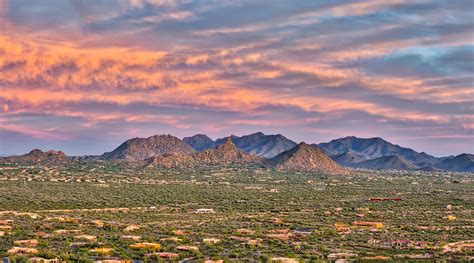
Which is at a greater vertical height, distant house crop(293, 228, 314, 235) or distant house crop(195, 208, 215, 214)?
distant house crop(195, 208, 215, 214)

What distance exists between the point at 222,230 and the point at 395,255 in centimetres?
2121

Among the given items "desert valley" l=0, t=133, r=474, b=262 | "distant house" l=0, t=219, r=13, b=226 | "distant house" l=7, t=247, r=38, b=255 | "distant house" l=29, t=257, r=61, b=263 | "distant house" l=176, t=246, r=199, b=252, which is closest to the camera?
"distant house" l=29, t=257, r=61, b=263

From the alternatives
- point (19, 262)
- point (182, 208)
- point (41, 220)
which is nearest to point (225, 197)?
point (182, 208)

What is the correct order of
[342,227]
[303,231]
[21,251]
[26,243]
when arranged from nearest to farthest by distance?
[21,251], [26,243], [303,231], [342,227]

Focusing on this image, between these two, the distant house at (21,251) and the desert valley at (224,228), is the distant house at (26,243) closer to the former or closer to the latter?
the desert valley at (224,228)

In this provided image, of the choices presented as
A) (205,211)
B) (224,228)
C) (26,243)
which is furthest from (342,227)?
(26,243)

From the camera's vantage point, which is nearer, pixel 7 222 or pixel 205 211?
pixel 7 222

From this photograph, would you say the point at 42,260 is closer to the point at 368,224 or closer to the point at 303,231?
the point at 303,231

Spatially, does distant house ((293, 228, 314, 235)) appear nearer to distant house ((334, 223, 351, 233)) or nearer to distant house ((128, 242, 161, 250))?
distant house ((334, 223, 351, 233))

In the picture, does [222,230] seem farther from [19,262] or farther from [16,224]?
[19,262]

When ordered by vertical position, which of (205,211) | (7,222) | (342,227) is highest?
(7,222)

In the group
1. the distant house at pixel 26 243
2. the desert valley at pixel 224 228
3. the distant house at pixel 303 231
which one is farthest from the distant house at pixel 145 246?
the distant house at pixel 303 231

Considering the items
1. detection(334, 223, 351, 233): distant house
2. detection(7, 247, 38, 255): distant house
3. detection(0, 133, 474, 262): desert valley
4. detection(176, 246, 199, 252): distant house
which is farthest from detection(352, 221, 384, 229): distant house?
detection(7, 247, 38, 255): distant house

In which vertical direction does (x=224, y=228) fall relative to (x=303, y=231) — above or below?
above
